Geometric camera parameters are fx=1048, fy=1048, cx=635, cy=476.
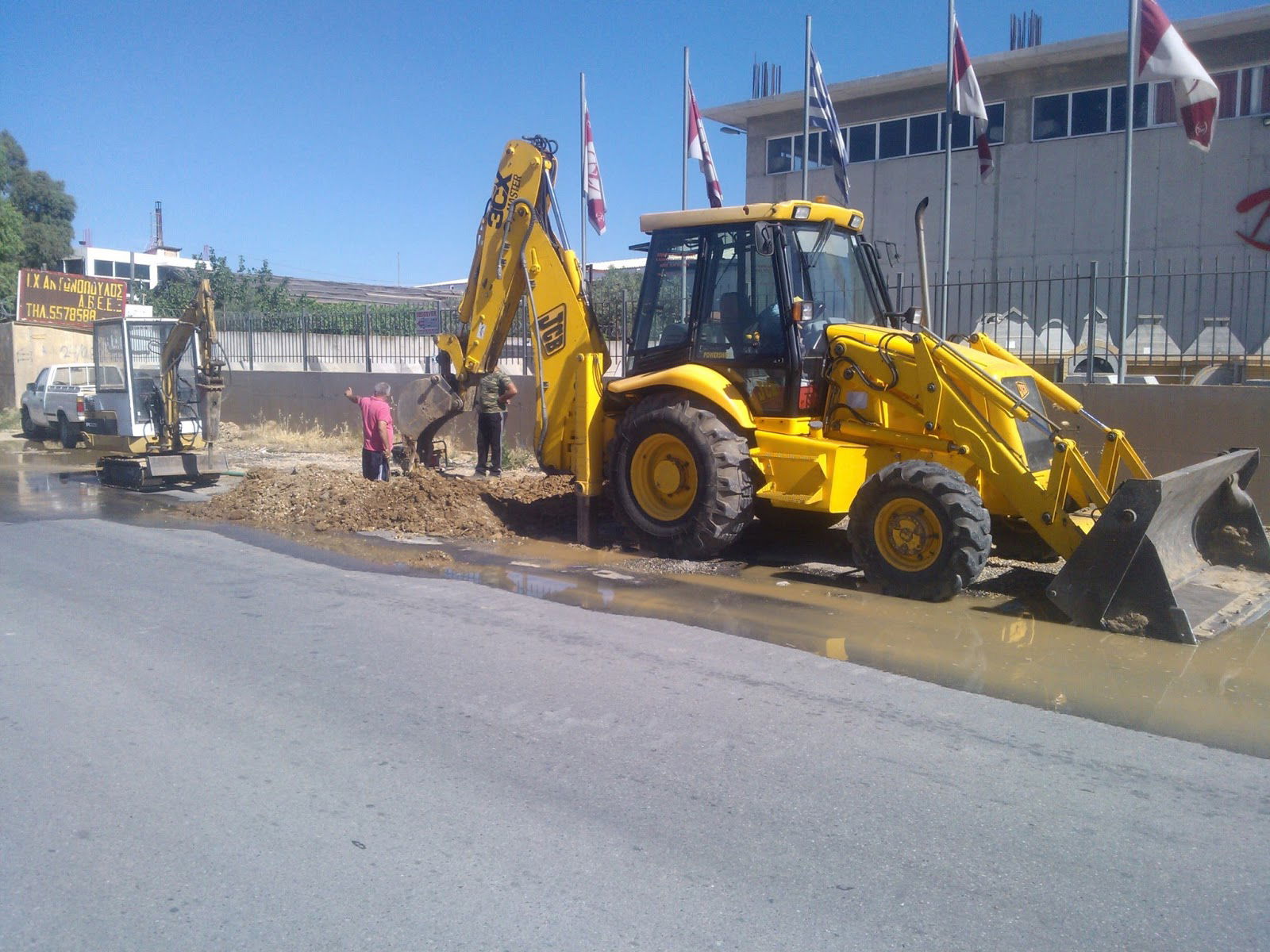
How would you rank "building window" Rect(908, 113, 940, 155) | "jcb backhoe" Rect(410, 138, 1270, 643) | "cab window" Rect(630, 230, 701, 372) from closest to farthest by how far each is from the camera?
"jcb backhoe" Rect(410, 138, 1270, 643), "cab window" Rect(630, 230, 701, 372), "building window" Rect(908, 113, 940, 155)

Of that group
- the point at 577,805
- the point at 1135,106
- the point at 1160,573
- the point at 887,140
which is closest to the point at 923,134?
the point at 887,140

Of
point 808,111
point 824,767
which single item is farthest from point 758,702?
point 808,111

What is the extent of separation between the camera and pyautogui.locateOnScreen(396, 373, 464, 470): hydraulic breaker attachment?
39.4 ft

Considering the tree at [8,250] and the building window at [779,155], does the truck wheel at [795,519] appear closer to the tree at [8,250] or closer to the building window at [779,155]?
the building window at [779,155]

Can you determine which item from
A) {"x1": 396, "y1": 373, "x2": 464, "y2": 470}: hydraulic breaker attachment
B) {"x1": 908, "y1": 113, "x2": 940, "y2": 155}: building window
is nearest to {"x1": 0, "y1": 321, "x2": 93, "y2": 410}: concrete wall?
{"x1": 396, "y1": 373, "x2": 464, "y2": 470}: hydraulic breaker attachment

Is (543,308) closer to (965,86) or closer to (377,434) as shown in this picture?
(377,434)

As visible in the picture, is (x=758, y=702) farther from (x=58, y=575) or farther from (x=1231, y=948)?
(x=58, y=575)

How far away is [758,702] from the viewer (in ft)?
18.9

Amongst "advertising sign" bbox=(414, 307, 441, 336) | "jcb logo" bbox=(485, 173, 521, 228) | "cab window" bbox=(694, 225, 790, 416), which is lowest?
"cab window" bbox=(694, 225, 790, 416)

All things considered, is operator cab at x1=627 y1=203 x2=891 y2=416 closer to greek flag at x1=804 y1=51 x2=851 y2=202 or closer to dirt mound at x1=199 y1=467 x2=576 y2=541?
dirt mound at x1=199 y1=467 x2=576 y2=541

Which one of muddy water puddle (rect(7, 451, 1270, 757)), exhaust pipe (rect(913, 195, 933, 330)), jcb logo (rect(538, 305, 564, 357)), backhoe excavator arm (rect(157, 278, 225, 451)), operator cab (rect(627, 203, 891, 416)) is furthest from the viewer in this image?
backhoe excavator arm (rect(157, 278, 225, 451))

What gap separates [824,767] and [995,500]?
4.31 metres

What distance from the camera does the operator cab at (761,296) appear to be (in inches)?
355

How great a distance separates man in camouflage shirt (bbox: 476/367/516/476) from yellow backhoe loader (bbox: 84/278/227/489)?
3.69 m
